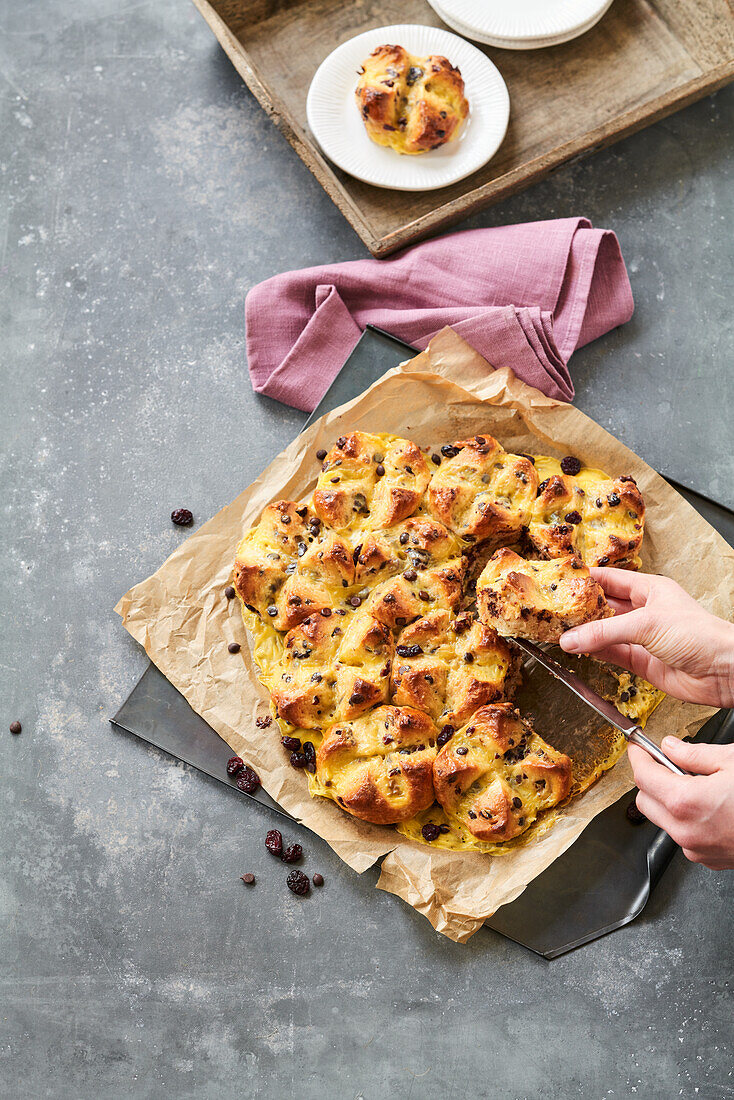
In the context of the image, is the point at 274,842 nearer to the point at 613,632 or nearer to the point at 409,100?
the point at 613,632

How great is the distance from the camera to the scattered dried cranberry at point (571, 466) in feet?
12.5

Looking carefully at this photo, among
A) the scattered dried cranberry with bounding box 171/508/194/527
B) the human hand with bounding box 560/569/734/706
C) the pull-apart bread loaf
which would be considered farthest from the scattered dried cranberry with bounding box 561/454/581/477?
the scattered dried cranberry with bounding box 171/508/194/527

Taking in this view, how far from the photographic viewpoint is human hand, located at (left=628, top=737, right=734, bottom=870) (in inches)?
116

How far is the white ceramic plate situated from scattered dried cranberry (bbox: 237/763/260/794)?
111 inches

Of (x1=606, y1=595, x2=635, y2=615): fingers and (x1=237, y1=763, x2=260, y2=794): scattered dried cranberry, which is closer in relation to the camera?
(x1=606, y1=595, x2=635, y2=615): fingers

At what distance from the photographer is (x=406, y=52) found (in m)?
4.10

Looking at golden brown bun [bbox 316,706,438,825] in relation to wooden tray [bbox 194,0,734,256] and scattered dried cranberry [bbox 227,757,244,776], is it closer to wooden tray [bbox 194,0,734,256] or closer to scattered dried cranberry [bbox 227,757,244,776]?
scattered dried cranberry [bbox 227,757,244,776]

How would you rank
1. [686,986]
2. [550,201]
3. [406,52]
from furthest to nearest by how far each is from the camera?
[550,201], [406,52], [686,986]

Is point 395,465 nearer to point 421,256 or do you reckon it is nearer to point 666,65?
point 421,256

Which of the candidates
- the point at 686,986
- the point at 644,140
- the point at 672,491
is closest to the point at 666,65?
the point at 644,140

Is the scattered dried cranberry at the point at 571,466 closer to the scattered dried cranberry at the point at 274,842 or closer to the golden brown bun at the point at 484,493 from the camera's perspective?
the golden brown bun at the point at 484,493

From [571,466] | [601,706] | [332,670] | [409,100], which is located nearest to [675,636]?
[601,706]

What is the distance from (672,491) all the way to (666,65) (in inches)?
89.8

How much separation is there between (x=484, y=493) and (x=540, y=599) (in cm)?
62
